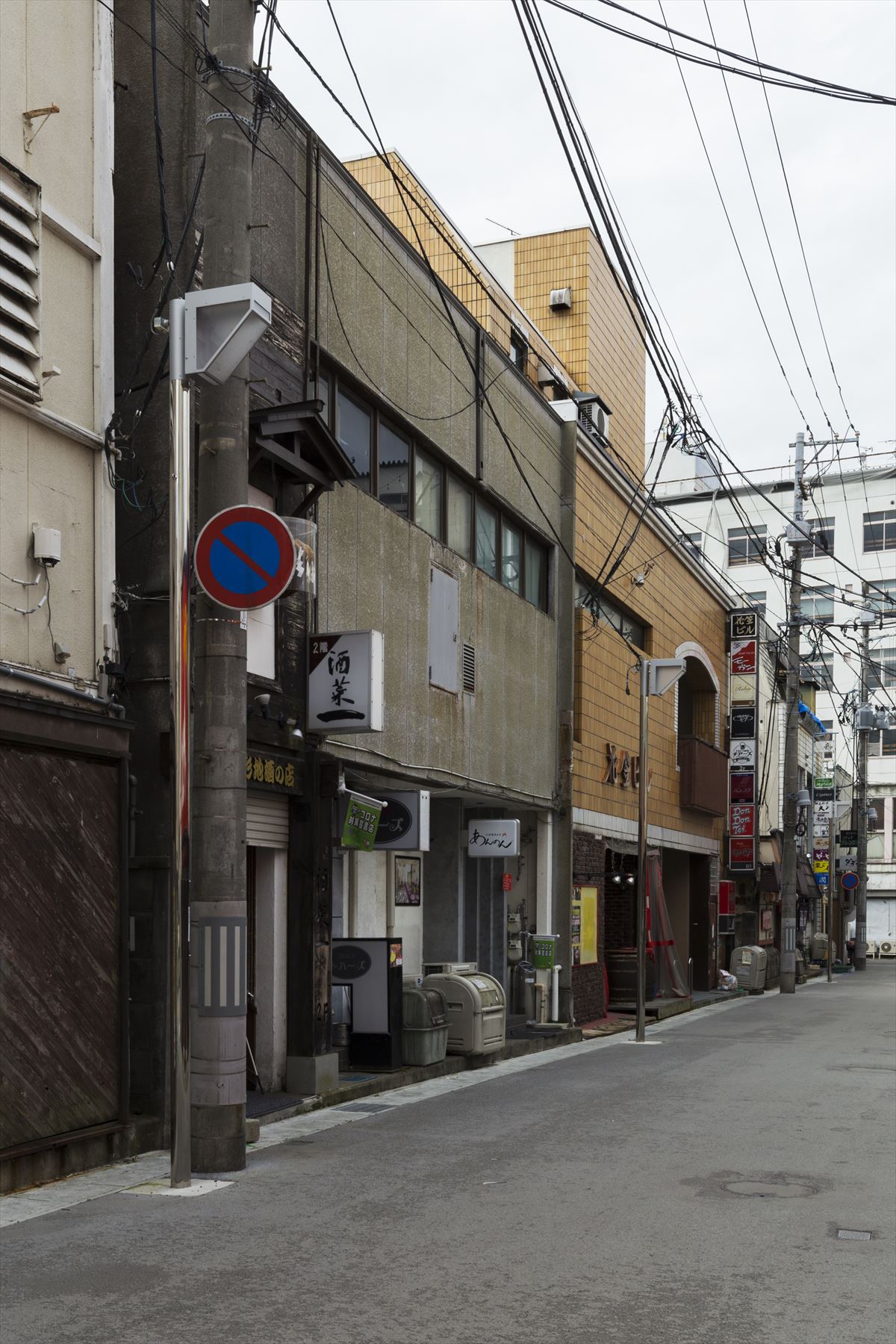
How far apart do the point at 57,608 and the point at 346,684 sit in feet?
12.8

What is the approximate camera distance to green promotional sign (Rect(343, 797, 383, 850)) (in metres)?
14.5

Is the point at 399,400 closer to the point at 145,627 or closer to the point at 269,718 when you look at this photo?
the point at 269,718

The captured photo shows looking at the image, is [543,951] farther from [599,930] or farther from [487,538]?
[487,538]

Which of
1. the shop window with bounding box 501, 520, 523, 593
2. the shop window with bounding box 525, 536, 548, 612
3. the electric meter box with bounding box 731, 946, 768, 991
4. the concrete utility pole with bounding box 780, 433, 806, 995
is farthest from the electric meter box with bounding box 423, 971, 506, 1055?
the electric meter box with bounding box 731, 946, 768, 991

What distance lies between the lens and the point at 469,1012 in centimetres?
1619

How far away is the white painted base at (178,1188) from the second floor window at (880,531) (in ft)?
260

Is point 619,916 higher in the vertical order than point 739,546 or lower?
lower

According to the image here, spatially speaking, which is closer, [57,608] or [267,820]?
[57,608]

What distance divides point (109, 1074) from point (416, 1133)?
2673 mm

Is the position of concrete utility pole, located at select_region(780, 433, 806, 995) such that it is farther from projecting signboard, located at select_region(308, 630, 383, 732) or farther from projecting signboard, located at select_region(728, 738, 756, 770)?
projecting signboard, located at select_region(308, 630, 383, 732)

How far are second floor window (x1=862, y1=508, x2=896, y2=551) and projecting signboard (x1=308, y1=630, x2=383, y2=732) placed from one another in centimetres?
7451

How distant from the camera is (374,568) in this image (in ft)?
51.2

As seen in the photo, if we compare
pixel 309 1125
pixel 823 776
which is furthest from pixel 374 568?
pixel 823 776

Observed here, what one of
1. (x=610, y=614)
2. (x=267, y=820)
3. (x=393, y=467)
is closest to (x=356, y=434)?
(x=393, y=467)
